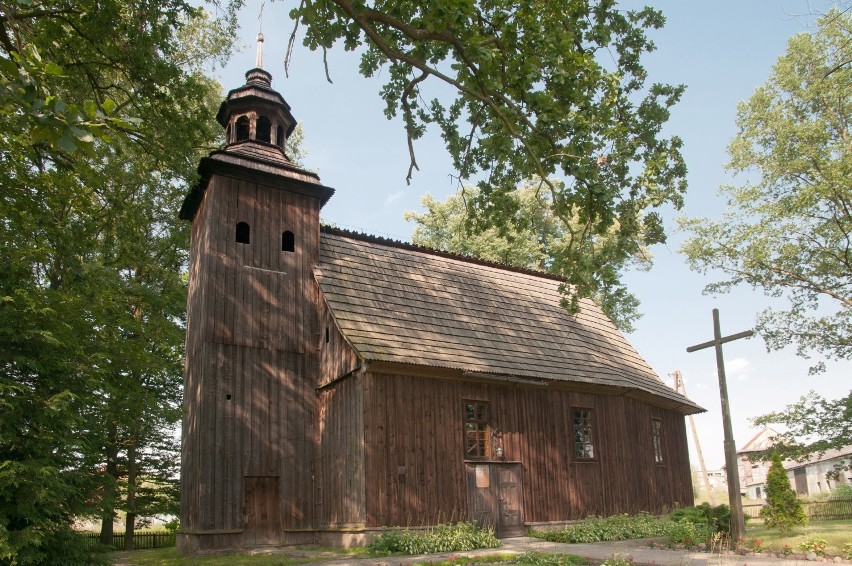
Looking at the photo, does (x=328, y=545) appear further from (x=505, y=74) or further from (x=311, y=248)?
(x=505, y=74)

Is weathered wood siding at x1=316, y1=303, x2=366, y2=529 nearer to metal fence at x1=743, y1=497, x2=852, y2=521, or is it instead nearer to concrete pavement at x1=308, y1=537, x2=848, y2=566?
concrete pavement at x1=308, y1=537, x2=848, y2=566

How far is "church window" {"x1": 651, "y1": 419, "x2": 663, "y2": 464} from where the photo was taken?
2106 cm

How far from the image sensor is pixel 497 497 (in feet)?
53.6

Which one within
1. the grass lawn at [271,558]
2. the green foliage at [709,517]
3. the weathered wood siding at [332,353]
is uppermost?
the weathered wood siding at [332,353]

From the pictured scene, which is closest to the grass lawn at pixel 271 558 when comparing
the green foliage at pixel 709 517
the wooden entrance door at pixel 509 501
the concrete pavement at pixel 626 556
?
the concrete pavement at pixel 626 556

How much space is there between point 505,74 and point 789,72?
2260cm

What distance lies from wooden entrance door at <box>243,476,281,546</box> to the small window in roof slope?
962 centimetres

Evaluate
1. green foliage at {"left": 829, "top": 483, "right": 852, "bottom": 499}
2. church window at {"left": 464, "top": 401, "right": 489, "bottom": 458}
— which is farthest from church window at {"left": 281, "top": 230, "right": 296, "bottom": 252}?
green foliage at {"left": 829, "top": 483, "right": 852, "bottom": 499}

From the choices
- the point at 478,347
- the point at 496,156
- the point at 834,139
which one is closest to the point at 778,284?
the point at 834,139

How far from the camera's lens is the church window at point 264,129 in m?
19.5

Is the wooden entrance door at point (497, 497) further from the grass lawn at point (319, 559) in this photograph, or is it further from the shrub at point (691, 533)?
the shrub at point (691, 533)

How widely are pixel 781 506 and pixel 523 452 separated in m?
6.16

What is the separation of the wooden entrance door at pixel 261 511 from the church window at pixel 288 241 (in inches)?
235

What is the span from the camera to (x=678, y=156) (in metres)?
10.6
